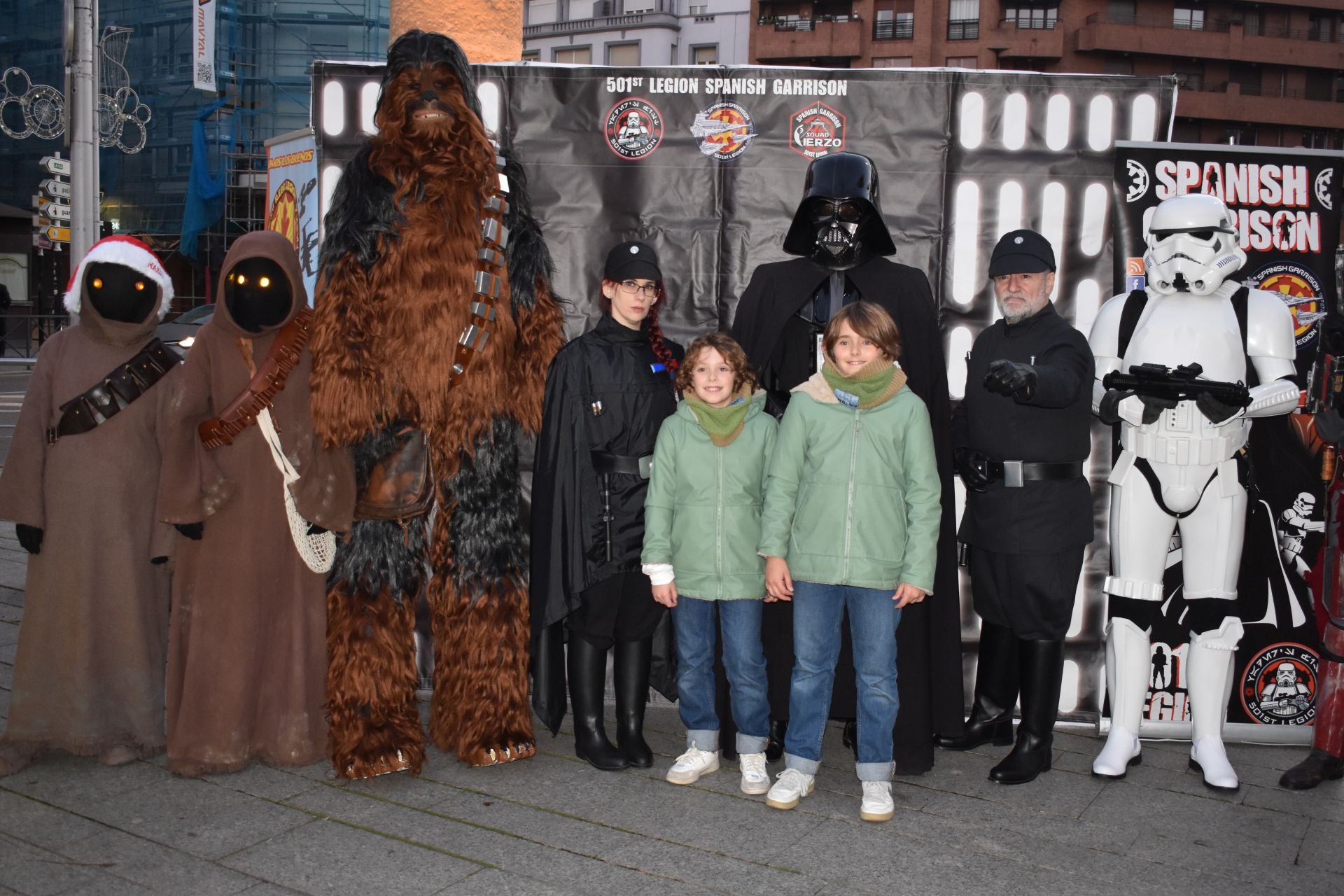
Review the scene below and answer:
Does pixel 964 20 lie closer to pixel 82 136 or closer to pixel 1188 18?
pixel 1188 18

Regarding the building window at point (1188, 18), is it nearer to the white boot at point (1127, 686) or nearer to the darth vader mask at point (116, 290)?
the white boot at point (1127, 686)

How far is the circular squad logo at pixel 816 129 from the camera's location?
4.79 m

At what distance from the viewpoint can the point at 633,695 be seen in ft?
13.6

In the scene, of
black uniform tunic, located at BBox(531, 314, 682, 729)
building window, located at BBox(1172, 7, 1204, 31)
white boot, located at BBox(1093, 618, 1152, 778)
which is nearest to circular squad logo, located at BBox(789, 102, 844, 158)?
black uniform tunic, located at BBox(531, 314, 682, 729)

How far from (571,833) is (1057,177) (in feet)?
10.6

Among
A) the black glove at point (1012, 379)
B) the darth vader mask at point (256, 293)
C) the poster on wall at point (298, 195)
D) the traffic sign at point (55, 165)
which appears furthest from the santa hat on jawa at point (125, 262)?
the traffic sign at point (55, 165)

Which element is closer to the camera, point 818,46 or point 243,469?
point 243,469

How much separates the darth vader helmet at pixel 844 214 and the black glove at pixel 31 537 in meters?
2.91

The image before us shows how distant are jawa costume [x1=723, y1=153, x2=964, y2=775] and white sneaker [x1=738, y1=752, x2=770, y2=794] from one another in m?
0.24

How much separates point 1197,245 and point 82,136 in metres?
9.94

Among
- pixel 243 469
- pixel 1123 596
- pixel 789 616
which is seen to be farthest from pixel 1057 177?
pixel 243 469

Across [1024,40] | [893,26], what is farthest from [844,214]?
[1024,40]

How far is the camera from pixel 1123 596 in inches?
165

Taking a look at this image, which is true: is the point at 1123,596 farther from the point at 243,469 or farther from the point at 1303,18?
the point at 1303,18
